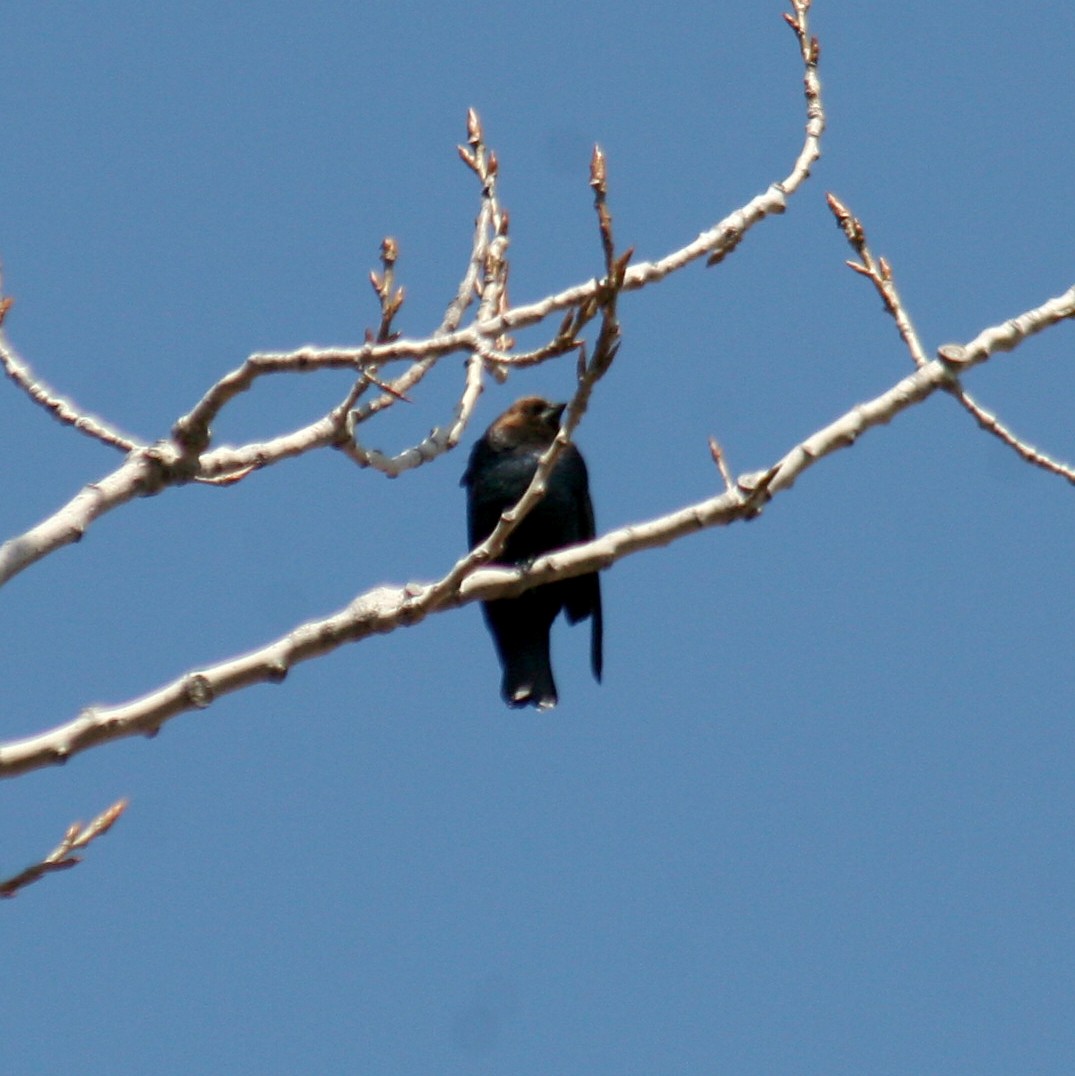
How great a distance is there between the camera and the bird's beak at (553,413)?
678cm

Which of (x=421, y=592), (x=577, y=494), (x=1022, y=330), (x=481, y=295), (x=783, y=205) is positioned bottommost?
(x=421, y=592)

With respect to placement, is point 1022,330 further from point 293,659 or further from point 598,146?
point 293,659

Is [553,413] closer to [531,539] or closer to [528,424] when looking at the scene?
[528,424]

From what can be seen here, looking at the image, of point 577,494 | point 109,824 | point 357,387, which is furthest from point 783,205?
point 577,494

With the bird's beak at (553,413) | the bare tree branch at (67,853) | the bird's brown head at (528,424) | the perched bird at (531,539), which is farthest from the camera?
the bird's beak at (553,413)

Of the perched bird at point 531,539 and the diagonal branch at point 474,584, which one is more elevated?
the perched bird at point 531,539

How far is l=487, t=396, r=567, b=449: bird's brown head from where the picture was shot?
659 centimetres

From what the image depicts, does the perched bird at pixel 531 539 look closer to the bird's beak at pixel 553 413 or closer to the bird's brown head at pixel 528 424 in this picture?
the bird's brown head at pixel 528 424

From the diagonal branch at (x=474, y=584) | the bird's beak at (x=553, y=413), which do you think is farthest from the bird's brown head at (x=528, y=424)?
the diagonal branch at (x=474, y=584)

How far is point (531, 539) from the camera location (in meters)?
6.26

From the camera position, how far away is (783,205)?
389cm

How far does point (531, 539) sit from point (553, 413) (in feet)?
2.43

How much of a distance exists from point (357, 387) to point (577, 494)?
2.85m

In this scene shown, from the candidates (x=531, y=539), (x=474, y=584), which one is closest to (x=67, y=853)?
(x=474, y=584)
